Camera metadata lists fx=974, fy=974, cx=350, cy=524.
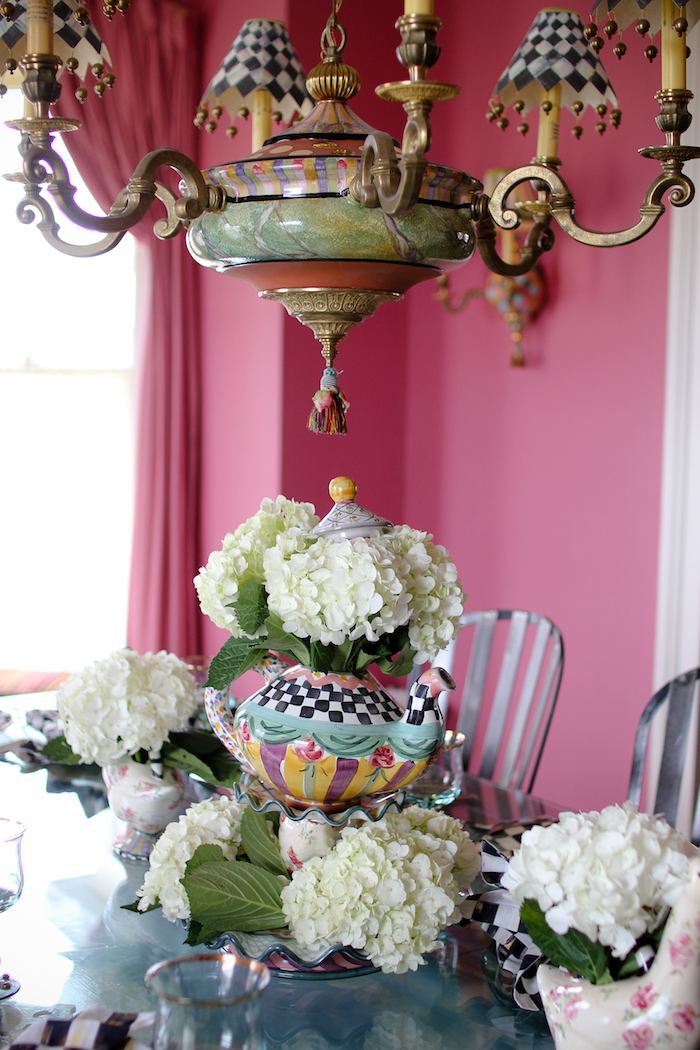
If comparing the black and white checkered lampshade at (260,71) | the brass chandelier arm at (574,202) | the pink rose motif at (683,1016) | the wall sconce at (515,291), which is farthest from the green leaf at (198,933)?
the wall sconce at (515,291)

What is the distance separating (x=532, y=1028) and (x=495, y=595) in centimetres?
213

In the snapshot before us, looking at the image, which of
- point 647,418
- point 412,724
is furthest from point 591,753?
point 412,724

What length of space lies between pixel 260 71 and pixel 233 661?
125 cm

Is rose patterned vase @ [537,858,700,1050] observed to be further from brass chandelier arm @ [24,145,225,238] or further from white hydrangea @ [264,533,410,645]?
brass chandelier arm @ [24,145,225,238]

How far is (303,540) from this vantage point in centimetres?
102

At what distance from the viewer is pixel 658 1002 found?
0.74m

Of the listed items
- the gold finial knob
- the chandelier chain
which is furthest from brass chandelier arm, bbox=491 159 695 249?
the gold finial knob

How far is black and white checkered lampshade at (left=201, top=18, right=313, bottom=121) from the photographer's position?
1.83 meters

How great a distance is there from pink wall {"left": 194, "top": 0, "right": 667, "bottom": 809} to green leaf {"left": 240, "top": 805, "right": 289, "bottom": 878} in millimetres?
1763

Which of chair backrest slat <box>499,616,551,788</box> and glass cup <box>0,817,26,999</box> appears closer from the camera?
glass cup <box>0,817,26,999</box>

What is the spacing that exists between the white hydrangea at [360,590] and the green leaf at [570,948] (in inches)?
12.1

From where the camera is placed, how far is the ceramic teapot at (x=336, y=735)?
3.25ft

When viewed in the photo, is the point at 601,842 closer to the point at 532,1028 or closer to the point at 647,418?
the point at 532,1028

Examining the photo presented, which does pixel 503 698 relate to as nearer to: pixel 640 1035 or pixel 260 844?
pixel 260 844
